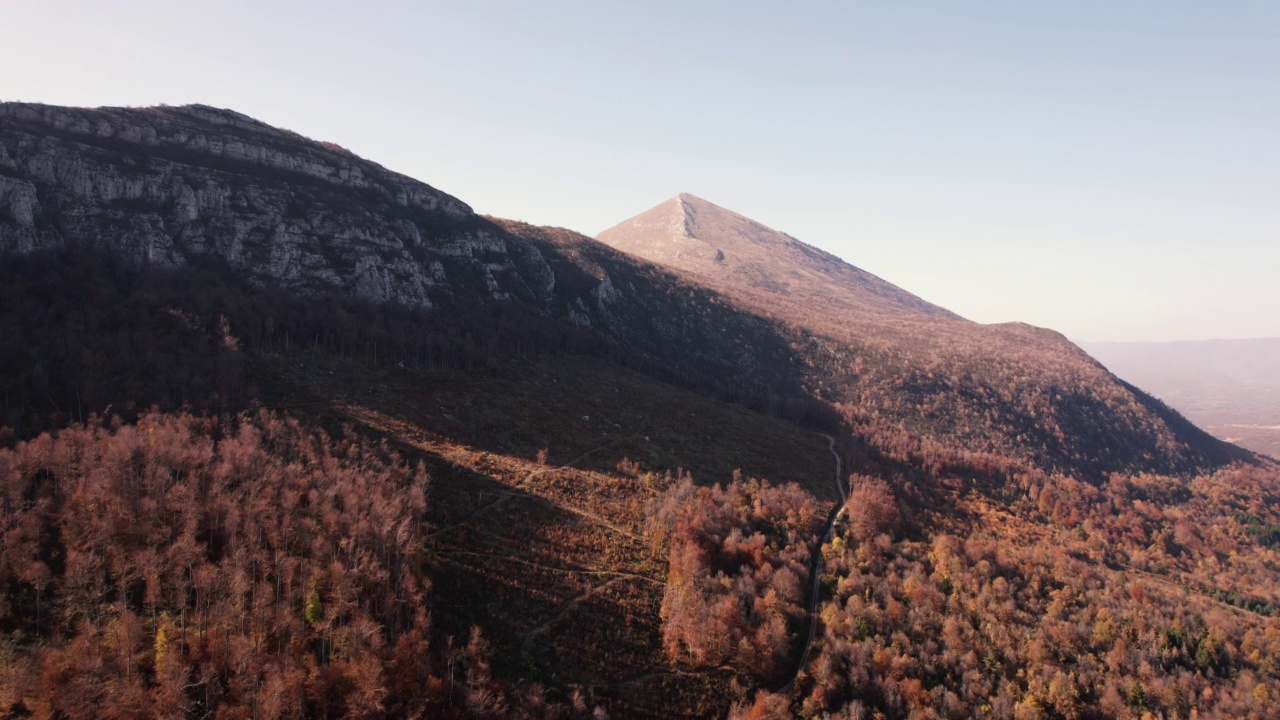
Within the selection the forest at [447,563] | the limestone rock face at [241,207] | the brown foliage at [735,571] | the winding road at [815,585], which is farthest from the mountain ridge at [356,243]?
the brown foliage at [735,571]

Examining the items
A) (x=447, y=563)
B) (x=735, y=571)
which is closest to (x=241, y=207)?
(x=447, y=563)

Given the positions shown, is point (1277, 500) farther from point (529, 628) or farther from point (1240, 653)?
point (529, 628)

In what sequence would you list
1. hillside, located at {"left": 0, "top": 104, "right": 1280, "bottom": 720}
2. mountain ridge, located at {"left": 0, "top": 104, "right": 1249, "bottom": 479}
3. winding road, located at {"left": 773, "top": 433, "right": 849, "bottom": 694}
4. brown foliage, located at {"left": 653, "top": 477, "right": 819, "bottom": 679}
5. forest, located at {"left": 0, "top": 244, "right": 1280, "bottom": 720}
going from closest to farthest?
forest, located at {"left": 0, "top": 244, "right": 1280, "bottom": 720}, hillside, located at {"left": 0, "top": 104, "right": 1280, "bottom": 720}, brown foliage, located at {"left": 653, "top": 477, "right": 819, "bottom": 679}, winding road, located at {"left": 773, "top": 433, "right": 849, "bottom": 694}, mountain ridge, located at {"left": 0, "top": 104, "right": 1249, "bottom": 479}

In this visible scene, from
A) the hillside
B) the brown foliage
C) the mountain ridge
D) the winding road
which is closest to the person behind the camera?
the hillside

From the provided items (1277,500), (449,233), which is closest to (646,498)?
(449,233)

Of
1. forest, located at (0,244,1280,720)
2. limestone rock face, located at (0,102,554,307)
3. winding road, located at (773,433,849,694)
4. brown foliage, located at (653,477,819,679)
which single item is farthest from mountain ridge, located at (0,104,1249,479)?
brown foliage, located at (653,477,819,679)

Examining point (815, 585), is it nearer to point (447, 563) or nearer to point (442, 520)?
point (447, 563)

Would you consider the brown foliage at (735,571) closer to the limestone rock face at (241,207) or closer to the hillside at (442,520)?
the hillside at (442,520)

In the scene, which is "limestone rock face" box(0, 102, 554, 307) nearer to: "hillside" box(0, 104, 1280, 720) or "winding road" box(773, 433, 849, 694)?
"hillside" box(0, 104, 1280, 720)
